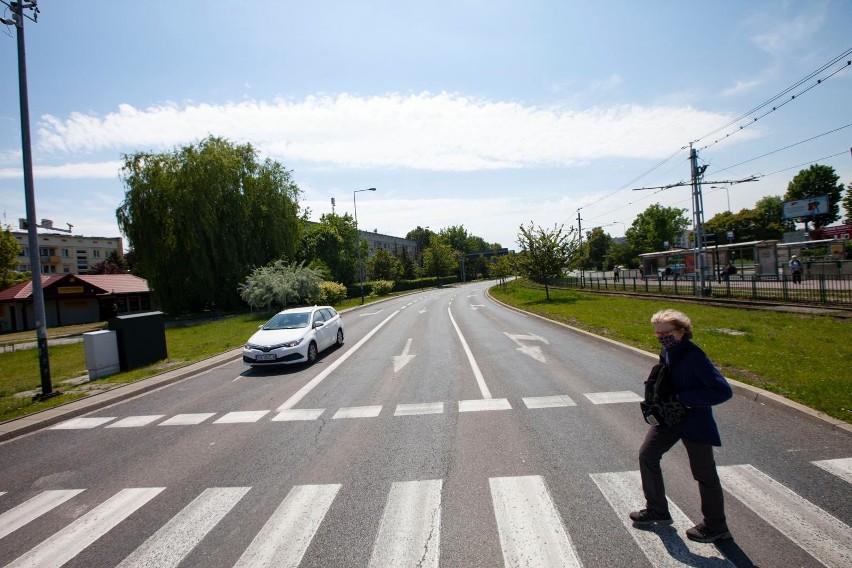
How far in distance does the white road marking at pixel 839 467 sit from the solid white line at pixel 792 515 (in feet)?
2.11

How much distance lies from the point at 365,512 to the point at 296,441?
8.23ft

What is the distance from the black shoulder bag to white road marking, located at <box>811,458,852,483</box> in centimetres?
233

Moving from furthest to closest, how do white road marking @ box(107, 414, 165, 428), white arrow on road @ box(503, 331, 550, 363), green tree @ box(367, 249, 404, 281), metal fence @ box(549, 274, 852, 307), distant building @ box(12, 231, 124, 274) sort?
distant building @ box(12, 231, 124, 274)
green tree @ box(367, 249, 404, 281)
metal fence @ box(549, 274, 852, 307)
white arrow on road @ box(503, 331, 550, 363)
white road marking @ box(107, 414, 165, 428)

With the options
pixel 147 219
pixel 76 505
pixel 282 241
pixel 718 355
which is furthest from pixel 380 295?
pixel 76 505

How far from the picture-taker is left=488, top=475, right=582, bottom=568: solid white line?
10.9 feet

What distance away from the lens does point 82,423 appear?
8.11 meters

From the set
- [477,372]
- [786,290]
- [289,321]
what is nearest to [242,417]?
[477,372]

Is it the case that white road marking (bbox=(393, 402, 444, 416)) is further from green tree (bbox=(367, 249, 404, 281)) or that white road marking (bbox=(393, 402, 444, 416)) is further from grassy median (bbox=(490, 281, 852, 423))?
green tree (bbox=(367, 249, 404, 281))

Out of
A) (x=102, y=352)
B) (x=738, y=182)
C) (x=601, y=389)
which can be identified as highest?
(x=738, y=182)

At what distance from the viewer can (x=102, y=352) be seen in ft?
40.6

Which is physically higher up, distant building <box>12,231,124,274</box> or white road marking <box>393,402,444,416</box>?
distant building <box>12,231,124,274</box>

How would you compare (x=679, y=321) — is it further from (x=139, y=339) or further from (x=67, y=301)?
→ (x=67, y=301)

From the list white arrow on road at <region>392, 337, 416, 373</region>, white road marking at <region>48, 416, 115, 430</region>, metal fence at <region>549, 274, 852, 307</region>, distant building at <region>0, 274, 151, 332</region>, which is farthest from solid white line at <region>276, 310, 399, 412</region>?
distant building at <region>0, 274, 151, 332</region>

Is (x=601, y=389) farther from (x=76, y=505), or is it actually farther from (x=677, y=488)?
(x=76, y=505)
